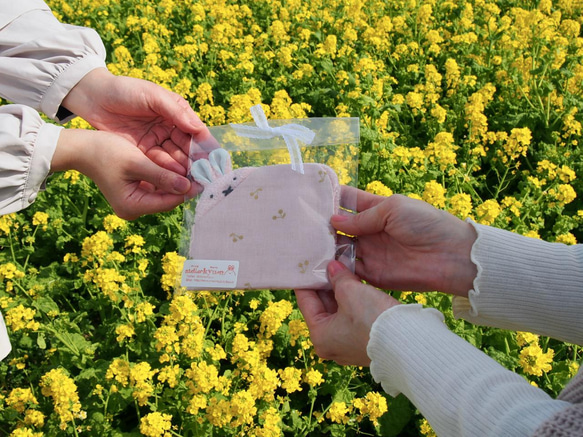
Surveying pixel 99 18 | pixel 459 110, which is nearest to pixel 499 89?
pixel 459 110

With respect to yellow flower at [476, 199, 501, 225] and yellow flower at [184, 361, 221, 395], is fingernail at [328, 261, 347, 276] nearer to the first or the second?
yellow flower at [184, 361, 221, 395]

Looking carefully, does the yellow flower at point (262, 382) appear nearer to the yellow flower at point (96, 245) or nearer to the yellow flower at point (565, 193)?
the yellow flower at point (96, 245)

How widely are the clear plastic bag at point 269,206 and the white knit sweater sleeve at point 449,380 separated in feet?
1.45

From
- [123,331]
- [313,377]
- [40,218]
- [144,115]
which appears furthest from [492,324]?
[40,218]

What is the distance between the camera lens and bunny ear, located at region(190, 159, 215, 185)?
6.32ft

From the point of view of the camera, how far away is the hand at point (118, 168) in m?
1.98

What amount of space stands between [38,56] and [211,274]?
1.13m

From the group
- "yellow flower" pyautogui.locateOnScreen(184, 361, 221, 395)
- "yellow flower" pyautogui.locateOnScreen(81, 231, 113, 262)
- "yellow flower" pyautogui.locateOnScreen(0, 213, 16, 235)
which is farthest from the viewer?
"yellow flower" pyautogui.locateOnScreen(0, 213, 16, 235)

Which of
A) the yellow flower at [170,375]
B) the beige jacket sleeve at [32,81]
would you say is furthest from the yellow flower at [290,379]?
the beige jacket sleeve at [32,81]

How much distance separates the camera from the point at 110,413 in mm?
2480

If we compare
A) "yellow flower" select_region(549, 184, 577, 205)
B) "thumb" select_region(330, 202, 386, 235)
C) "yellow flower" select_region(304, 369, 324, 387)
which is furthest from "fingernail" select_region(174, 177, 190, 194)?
"yellow flower" select_region(549, 184, 577, 205)

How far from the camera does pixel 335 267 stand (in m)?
1.74

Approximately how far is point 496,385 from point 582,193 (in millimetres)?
2968

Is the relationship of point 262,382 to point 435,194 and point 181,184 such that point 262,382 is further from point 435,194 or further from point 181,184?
point 435,194
